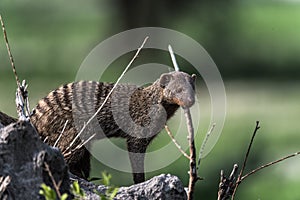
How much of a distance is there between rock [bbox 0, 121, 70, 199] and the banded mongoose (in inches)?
71.2

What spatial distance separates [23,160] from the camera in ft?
8.31

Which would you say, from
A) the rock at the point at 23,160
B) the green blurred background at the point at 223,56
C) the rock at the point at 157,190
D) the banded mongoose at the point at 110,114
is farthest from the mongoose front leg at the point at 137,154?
the green blurred background at the point at 223,56

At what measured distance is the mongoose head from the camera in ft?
13.4

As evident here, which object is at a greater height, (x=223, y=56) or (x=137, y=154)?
(x=223, y=56)

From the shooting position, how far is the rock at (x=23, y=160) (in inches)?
98.3

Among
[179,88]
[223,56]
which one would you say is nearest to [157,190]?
[179,88]

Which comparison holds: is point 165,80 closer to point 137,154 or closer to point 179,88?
point 179,88

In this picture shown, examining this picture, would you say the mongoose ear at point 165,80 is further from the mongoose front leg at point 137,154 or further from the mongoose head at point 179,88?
the mongoose front leg at point 137,154

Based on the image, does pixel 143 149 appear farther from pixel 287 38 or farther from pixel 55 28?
pixel 55 28

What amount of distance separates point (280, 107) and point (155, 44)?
8.61ft

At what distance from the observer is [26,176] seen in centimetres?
252

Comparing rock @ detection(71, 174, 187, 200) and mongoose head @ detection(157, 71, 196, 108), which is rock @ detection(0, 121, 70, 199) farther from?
mongoose head @ detection(157, 71, 196, 108)

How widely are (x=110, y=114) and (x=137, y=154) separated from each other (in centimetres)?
26

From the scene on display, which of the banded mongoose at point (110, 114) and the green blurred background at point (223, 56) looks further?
the green blurred background at point (223, 56)
